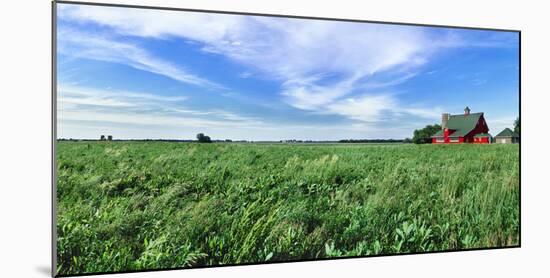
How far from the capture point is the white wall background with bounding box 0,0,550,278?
2.94 metres

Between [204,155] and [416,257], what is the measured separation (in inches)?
70.6

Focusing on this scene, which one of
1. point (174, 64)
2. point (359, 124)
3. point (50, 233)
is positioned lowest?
point (50, 233)

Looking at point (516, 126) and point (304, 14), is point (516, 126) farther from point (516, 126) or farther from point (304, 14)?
point (304, 14)

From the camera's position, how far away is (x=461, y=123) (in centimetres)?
373

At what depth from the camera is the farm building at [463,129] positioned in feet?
12.1

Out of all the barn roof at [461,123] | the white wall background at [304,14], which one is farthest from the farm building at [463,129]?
the white wall background at [304,14]

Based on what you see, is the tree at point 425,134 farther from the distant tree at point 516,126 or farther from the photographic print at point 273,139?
the distant tree at point 516,126

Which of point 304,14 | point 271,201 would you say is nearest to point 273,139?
point 271,201

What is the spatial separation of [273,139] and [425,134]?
124 centimetres

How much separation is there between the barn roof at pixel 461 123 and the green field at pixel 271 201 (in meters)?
0.13
